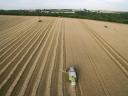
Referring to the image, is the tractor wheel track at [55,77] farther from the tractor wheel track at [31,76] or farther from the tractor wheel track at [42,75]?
the tractor wheel track at [31,76]

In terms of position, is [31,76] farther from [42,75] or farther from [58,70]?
[58,70]

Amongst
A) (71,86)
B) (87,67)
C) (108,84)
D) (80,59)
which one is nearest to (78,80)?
(71,86)

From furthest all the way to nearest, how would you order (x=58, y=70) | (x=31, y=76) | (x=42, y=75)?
(x=58, y=70), (x=42, y=75), (x=31, y=76)

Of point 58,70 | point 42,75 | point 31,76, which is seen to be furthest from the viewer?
point 58,70

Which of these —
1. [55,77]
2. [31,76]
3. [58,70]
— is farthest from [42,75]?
[58,70]

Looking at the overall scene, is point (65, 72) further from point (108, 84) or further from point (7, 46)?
point (7, 46)

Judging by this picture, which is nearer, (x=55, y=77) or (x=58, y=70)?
(x=55, y=77)

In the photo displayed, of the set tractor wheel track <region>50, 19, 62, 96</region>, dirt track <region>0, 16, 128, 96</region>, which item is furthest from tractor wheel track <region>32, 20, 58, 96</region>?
tractor wheel track <region>50, 19, 62, 96</region>

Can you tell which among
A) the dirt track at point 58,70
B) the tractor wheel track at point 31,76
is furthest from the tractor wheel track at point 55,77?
the tractor wheel track at point 31,76

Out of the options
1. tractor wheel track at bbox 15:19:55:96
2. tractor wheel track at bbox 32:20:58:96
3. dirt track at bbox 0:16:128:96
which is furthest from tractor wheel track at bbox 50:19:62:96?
tractor wheel track at bbox 15:19:55:96

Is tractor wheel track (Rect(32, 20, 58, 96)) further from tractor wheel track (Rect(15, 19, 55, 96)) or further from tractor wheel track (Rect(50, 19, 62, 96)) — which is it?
tractor wheel track (Rect(50, 19, 62, 96))

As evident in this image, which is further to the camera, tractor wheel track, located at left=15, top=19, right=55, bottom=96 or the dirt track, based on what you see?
the dirt track
